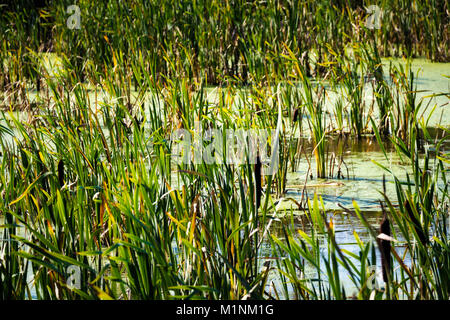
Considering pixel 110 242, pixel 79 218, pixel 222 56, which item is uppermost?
pixel 222 56

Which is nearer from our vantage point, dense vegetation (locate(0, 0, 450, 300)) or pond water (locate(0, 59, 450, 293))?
dense vegetation (locate(0, 0, 450, 300))

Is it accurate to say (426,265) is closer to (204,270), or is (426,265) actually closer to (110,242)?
(204,270)

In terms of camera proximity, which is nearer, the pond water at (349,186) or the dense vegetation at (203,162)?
the dense vegetation at (203,162)

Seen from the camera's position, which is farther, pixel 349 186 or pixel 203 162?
pixel 349 186

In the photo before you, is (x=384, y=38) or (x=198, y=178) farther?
(x=384, y=38)

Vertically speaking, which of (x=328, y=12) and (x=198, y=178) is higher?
(x=328, y=12)

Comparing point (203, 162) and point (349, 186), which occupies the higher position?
point (203, 162)

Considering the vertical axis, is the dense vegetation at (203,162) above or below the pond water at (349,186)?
above

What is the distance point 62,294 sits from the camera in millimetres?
1304

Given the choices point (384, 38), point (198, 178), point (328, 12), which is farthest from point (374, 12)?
point (198, 178)

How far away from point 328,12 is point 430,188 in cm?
320

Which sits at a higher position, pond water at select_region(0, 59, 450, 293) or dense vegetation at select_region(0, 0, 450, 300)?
dense vegetation at select_region(0, 0, 450, 300)
